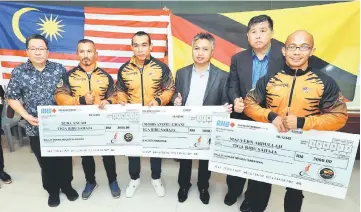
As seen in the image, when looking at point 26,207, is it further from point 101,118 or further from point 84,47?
point 84,47

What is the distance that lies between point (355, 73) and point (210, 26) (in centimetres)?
157

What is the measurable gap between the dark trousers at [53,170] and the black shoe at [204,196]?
116 cm

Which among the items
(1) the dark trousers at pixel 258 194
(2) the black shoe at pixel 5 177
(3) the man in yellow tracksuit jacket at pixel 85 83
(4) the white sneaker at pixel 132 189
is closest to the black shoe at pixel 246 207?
(1) the dark trousers at pixel 258 194

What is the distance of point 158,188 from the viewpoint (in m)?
2.35

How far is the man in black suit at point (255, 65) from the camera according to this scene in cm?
177

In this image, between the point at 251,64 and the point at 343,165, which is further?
the point at 251,64

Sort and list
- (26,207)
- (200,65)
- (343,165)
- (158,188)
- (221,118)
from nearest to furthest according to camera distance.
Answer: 1. (343,165)
2. (221,118)
3. (200,65)
4. (26,207)
5. (158,188)

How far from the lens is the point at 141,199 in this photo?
2.31m

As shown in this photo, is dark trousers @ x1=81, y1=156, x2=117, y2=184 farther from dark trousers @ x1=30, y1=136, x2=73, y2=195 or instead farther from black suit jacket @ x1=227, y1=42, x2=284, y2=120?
black suit jacket @ x1=227, y1=42, x2=284, y2=120

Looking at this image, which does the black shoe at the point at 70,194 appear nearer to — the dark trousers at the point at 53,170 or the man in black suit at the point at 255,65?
the dark trousers at the point at 53,170

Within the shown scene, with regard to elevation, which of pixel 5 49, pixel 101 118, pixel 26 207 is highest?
pixel 5 49

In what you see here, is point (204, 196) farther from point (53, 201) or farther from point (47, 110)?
point (47, 110)

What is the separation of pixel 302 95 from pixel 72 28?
252 centimetres

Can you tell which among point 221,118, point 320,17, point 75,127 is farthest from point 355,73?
point 75,127
